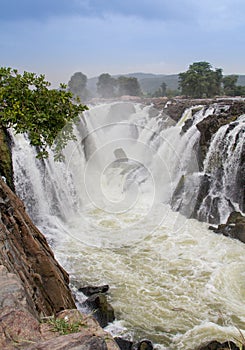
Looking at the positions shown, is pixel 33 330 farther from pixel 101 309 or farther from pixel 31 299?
pixel 101 309

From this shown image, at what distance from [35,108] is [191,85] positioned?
164 ft

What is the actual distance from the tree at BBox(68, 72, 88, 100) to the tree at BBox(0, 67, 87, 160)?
75.8m

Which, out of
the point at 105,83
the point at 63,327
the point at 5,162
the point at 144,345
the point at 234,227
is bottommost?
the point at 144,345

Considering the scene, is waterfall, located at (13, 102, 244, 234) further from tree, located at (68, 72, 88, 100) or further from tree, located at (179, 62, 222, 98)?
tree, located at (68, 72, 88, 100)

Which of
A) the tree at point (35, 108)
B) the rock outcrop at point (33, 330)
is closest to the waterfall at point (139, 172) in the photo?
the tree at point (35, 108)

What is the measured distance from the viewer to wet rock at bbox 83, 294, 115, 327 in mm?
8031

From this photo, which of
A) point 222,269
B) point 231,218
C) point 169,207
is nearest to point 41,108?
point 222,269

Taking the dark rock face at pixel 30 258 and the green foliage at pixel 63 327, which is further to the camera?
the dark rock face at pixel 30 258

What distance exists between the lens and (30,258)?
256 inches

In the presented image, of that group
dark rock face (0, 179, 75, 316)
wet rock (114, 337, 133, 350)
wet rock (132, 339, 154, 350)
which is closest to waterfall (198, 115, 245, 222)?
wet rock (132, 339, 154, 350)

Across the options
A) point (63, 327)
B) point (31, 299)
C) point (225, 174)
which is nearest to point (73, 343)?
point (63, 327)

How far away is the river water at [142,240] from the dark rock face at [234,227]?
352mm

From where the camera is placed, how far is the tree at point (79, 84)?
82688 millimetres

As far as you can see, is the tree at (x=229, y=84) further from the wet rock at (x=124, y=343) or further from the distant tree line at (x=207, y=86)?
the wet rock at (x=124, y=343)
